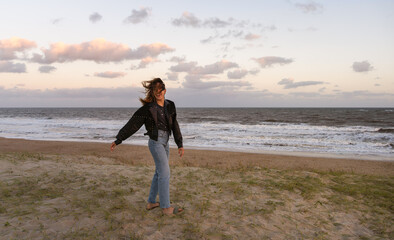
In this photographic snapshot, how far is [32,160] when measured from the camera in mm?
8930

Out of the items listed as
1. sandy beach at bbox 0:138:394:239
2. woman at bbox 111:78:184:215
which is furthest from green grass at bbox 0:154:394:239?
woman at bbox 111:78:184:215

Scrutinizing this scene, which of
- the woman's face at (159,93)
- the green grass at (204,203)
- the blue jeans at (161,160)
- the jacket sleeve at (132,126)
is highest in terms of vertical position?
the woman's face at (159,93)

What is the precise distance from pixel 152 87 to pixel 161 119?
52 cm

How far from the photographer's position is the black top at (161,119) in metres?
4.10

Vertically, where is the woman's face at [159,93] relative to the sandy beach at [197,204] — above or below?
above

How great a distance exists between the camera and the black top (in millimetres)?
4104

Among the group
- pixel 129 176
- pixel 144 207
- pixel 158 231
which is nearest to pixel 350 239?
pixel 158 231

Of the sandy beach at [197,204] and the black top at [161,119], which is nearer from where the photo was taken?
the sandy beach at [197,204]

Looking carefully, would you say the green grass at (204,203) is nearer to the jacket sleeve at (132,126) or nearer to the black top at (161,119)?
the jacket sleeve at (132,126)

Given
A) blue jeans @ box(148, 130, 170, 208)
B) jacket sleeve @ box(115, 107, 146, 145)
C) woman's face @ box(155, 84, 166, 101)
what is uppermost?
woman's face @ box(155, 84, 166, 101)

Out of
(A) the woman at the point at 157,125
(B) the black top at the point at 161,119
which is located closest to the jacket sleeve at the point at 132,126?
(A) the woman at the point at 157,125

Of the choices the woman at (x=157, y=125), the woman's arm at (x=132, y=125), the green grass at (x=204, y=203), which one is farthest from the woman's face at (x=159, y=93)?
the green grass at (x=204, y=203)

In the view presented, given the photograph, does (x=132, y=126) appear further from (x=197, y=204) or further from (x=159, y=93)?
(x=197, y=204)

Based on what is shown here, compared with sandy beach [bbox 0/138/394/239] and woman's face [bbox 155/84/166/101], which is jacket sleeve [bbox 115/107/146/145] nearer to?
woman's face [bbox 155/84/166/101]
